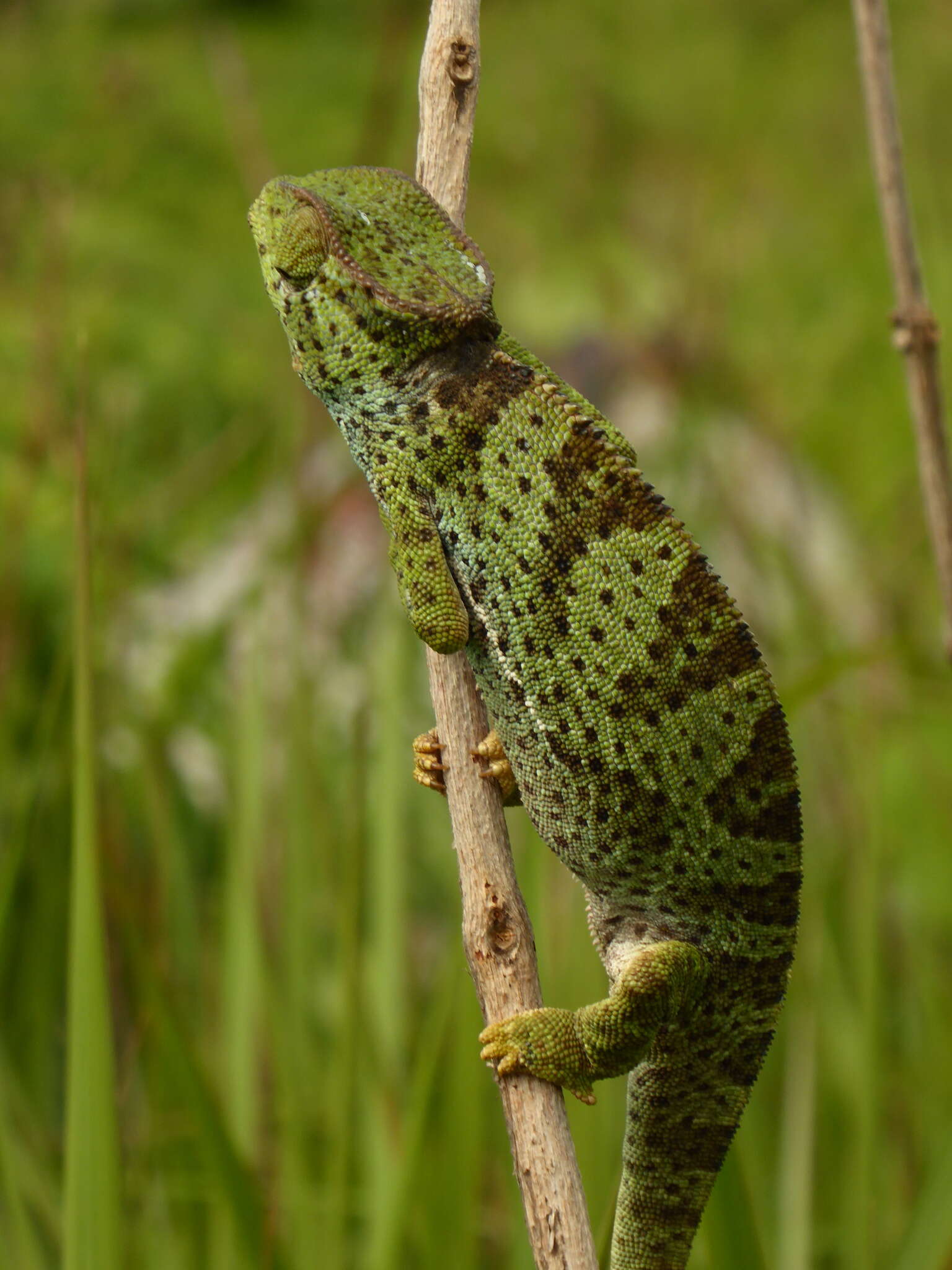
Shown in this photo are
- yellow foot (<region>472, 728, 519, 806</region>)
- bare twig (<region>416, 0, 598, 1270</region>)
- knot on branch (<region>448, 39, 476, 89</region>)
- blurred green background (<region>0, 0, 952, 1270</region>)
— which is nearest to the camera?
bare twig (<region>416, 0, 598, 1270</region>)

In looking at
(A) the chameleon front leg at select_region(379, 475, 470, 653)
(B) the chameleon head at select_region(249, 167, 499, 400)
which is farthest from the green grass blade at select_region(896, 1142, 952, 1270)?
(B) the chameleon head at select_region(249, 167, 499, 400)

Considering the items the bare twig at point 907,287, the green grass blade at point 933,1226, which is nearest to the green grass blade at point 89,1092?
the green grass blade at point 933,1226

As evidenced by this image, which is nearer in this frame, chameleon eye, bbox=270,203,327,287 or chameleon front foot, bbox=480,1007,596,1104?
chameleon front foot, bbox=480,1007,596,1104

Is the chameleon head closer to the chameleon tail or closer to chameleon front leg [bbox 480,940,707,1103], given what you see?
chameleon front leg [bbox 480,940,707,1103]

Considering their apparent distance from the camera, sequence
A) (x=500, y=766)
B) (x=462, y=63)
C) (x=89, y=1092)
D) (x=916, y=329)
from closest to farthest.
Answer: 1. (x=89, y=1092)
2. (x=462, y=63)
3. (x=500, y=766)
4. (x=916, y=329)

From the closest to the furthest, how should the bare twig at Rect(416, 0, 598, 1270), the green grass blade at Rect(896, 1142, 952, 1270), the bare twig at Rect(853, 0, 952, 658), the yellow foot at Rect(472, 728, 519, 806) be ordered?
the bare twig at Rect(416, 0, 598, 1270) < the yellow foot at Rect(472, 728, 519, 806) < the green grass blade at Rect(896, 1142, 952, 1270) < the bare twig at Rect(853, 0, 952, 658)

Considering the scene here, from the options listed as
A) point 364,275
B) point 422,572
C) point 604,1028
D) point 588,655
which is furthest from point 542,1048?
point 364,275

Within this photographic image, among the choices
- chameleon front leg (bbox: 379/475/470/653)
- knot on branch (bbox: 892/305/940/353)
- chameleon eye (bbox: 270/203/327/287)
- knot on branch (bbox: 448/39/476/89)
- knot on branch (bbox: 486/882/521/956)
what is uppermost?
chameleon eye (bbox: 270/203/327/287)

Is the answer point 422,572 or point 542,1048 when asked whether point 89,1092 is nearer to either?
point 542,1048

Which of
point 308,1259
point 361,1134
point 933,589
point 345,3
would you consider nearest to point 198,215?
point 345,3
